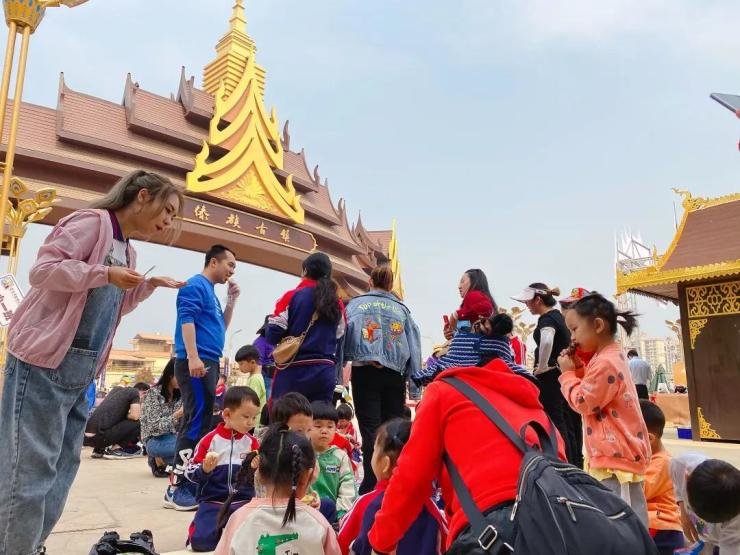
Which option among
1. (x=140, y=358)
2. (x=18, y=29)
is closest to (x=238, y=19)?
(x=18, y=29)

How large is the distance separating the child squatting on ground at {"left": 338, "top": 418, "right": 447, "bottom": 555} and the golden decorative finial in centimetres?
1931

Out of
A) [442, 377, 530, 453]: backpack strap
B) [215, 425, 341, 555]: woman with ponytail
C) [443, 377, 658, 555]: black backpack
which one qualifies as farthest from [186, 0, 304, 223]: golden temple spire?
[443, 377, 658, 555]: black backpack

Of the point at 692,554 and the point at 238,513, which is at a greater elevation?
the point at 238,513

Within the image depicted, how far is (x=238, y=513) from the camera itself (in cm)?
178

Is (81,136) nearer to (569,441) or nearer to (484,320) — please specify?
(569,441)

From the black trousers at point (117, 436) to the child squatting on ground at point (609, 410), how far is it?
5255 millimetres

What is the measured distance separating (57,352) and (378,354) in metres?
2.02

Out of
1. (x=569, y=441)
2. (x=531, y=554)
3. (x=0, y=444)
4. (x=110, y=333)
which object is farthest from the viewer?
(x=569, y=441)

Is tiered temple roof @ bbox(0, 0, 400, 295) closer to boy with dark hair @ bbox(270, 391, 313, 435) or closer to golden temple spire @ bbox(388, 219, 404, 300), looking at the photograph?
golden temple spire @ bbox(388, 219, 404, 300)

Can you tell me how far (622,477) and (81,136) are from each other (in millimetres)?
13125

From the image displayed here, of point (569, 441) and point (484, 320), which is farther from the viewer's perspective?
point (569, 441)

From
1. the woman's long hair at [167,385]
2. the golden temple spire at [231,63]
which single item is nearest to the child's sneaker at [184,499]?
the woman's long hair at [167,385]

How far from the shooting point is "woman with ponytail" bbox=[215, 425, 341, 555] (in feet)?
5.64

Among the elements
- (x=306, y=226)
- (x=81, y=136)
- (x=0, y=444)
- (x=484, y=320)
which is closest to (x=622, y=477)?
(x=484, y=320)
